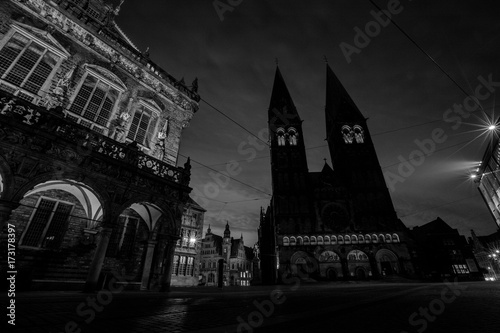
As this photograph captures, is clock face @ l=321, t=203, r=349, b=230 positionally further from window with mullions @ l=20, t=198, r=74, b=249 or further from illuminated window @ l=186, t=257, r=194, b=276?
window with mullions @ l=20, t=198, r=74, b=249

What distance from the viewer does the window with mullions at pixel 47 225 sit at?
798cm

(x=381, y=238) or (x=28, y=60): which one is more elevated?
(x=28, y=60)

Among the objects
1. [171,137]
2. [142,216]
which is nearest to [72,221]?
[142,216]

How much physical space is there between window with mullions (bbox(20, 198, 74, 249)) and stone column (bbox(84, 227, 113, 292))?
7.32ft

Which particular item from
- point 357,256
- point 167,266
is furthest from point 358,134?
point 167,266

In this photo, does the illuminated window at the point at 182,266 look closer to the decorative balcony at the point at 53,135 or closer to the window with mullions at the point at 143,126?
the window with mullions at the point at 143,126

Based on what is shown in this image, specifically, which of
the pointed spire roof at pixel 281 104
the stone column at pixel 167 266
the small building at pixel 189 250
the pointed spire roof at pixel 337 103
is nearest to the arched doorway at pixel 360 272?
the small building at pixel 189 250

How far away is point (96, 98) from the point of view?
10.1 m

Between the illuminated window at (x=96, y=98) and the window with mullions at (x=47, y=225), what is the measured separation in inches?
140

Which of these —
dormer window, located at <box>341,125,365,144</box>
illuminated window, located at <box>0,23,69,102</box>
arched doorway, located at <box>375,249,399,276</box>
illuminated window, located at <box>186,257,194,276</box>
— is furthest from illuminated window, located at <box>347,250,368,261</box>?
illuminated window, located at <box>0,23,69,102</box>

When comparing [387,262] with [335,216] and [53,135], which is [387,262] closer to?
[335,216]

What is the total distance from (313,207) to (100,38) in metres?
34.5

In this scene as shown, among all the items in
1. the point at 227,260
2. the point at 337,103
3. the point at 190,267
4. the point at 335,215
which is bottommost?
the point at 190,267

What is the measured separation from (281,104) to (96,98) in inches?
1717
